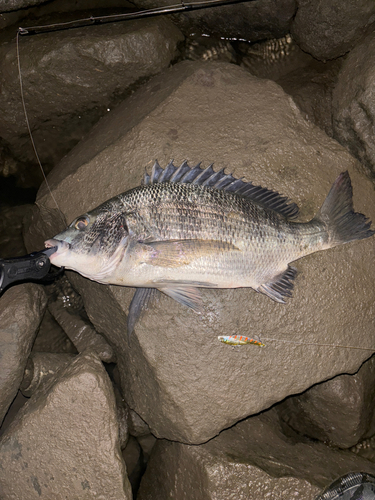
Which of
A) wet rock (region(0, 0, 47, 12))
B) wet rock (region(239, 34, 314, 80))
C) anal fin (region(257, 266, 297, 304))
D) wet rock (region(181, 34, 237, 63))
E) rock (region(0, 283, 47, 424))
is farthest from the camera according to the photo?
wet rock (region(239, 34, 314, 80))

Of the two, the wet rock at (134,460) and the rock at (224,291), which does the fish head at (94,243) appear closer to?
the rock at (224,291)

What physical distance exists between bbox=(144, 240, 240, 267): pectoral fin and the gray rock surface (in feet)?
7.58

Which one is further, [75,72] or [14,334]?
[75,72]

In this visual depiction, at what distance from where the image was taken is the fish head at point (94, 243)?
369 cm

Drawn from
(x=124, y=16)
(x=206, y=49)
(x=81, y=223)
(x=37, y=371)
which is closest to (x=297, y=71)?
(x=206, y=49)

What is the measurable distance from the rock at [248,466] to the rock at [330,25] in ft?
15.5

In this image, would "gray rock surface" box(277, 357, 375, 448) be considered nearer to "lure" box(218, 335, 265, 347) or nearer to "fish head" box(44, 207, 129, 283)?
"lure" box(218, 335, 265, 347)

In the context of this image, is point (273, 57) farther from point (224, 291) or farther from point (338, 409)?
point (338, 409)

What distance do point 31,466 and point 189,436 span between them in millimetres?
1526

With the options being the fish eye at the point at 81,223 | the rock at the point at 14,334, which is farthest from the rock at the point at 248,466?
the fish eye at the point at 81,223

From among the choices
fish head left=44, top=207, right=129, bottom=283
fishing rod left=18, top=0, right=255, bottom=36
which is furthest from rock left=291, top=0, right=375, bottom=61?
fish head left=44, top=207, right=129, bottom=283

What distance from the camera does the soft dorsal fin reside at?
12.9 feet

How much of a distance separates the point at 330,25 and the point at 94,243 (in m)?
4.13

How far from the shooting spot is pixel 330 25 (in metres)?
5.26
